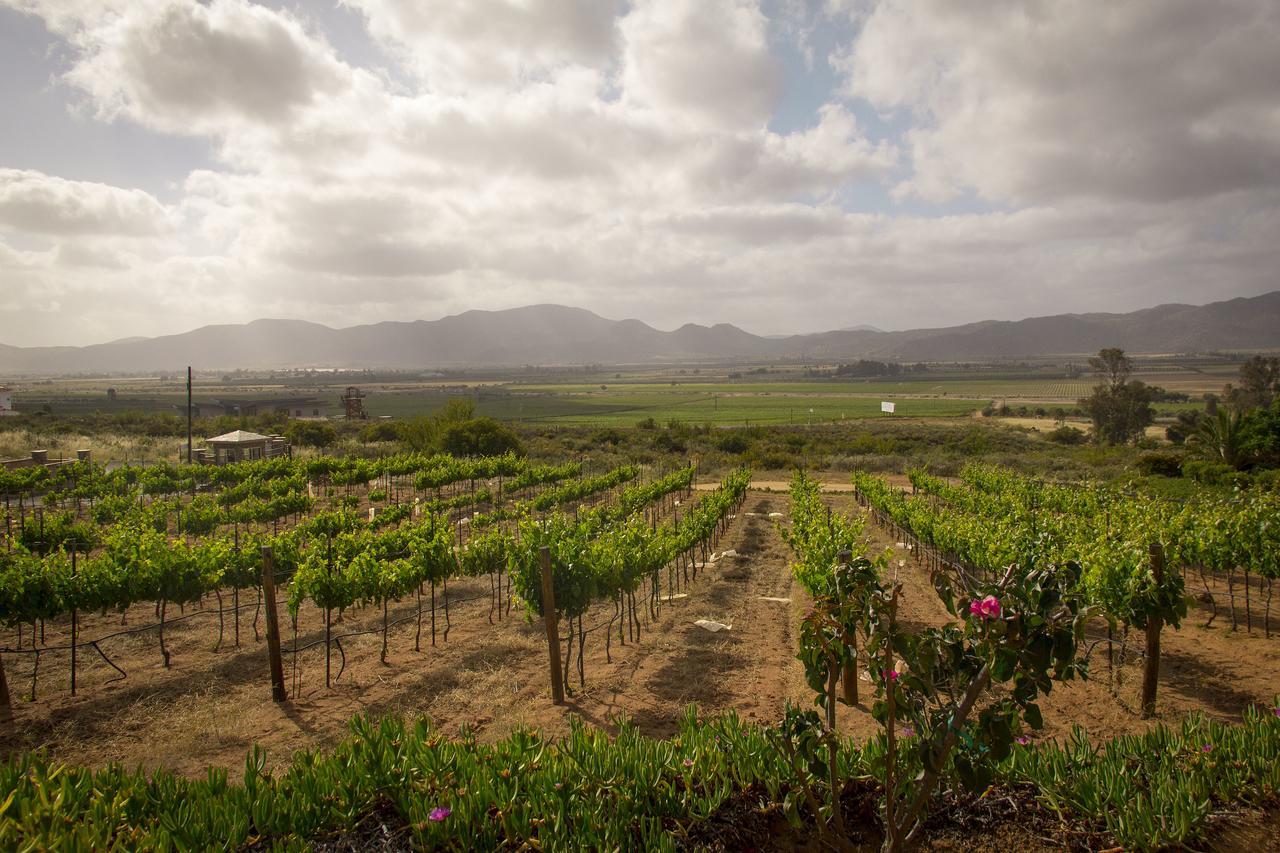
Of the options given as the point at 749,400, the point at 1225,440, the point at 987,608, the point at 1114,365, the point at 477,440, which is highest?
the point at 1114,365

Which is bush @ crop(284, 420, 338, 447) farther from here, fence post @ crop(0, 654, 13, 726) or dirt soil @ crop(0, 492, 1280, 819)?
fence post @ crop(0, 654, 13, 726)

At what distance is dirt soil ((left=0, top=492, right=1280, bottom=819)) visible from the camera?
6.42 m

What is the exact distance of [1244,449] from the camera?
77.2ft

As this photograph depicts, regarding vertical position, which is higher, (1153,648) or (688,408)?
(1153,648)

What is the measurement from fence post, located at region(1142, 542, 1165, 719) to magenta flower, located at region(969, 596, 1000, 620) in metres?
5.12

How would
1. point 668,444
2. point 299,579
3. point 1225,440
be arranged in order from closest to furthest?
point 299,579 < point 1225,440 < point 668,444

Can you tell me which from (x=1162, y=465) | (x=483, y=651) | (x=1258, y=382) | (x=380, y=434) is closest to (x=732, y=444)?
(x=1162, y=465)

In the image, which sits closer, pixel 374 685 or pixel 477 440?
pixel 374 685

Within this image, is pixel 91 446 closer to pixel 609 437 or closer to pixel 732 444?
pixel 609 437

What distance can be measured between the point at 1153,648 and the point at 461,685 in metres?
7.75

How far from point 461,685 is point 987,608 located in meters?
6.54

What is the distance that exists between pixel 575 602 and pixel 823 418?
71442mm

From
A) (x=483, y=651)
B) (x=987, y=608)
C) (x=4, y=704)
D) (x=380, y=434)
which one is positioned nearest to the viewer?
(x=987, y=608)

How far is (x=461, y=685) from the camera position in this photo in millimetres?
7633
